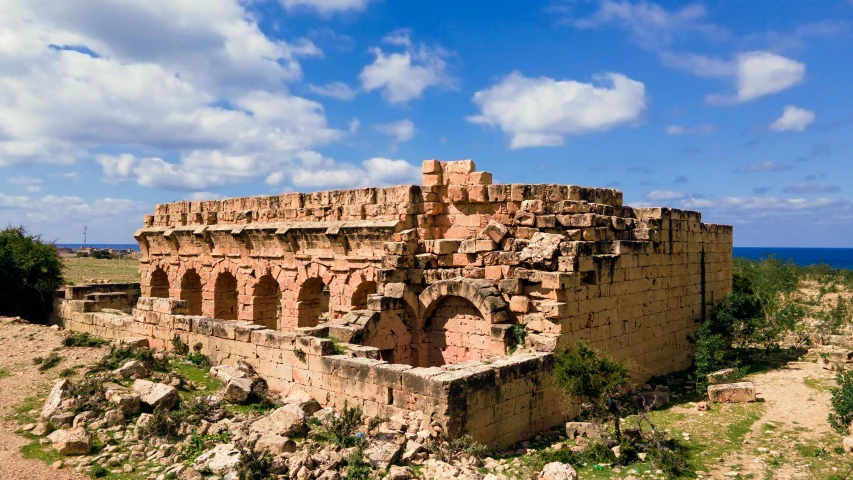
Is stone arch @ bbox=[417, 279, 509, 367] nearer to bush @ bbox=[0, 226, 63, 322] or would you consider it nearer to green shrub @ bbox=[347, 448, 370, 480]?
green shrub @ bbox=[347, 448, 370, 480]

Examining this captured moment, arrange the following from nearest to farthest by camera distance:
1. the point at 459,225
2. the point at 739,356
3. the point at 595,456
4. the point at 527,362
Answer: the point at 595,456 < the point at 527,362 < the point at 459,225 < the point at 739,356

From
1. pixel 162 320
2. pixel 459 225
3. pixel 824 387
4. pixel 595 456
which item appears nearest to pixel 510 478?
pixel 595 456

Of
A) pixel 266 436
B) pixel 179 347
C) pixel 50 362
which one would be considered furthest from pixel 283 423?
pixel 50 362

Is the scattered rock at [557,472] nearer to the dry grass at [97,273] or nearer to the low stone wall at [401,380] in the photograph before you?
the low stone wall at [401,380]

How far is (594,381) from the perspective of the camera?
32.3 feet

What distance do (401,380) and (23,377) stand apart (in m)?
8.01

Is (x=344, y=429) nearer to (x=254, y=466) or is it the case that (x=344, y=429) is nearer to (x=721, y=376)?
(x=254, y=466)

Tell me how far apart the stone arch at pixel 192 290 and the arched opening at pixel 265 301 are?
3.86m

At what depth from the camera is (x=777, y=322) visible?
17828 millimetres

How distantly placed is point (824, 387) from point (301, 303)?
1296cm

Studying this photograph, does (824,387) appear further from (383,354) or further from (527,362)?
(383,354)

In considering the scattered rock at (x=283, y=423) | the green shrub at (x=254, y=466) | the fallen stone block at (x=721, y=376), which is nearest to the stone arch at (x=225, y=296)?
the scattered rock at (x=283, y=423)

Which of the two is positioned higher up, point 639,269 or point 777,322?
point 639,269

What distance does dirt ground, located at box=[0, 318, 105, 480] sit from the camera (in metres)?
9.04
